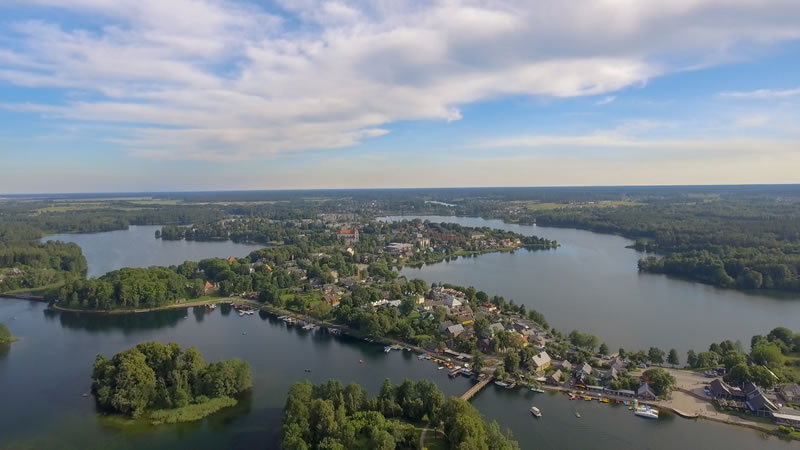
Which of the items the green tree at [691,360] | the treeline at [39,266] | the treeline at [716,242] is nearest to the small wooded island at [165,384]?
the green tree at [691,360]

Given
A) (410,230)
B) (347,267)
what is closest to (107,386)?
(347,267)

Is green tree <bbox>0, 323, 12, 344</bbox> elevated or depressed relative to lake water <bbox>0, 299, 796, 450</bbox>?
elevated

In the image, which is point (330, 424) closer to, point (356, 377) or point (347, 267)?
point (356, 377)

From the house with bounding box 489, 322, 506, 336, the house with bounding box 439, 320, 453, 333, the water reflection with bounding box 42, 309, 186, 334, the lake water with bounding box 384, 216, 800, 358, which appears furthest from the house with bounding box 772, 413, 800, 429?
the water reflection with bounding box 42, 309, 186, 334

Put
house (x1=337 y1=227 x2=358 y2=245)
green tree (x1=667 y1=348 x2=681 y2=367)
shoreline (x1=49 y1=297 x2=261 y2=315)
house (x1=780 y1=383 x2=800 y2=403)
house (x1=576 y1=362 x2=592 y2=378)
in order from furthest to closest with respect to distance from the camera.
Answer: house (x1=337 y1=227 x2=358 y2=245)
shoreline (x1=49 y1=297 x2=261 y2=315)
green tree (x1=667 y1=348 x2=681 y2=367)
house (x1=576 y1=362 x2=592 y2=378)
house (x1=780 y1=383 x2=800 y2=403)

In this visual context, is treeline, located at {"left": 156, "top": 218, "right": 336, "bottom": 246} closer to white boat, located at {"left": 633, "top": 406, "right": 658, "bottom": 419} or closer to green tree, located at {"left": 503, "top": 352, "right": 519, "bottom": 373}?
green tree, located at {"left": 503, "top": 352, "right": 519, "bottom": 373}

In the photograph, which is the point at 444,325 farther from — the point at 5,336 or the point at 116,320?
the point at 5,336

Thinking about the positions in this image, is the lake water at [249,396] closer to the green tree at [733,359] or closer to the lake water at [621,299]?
the green tree at [733,359]
